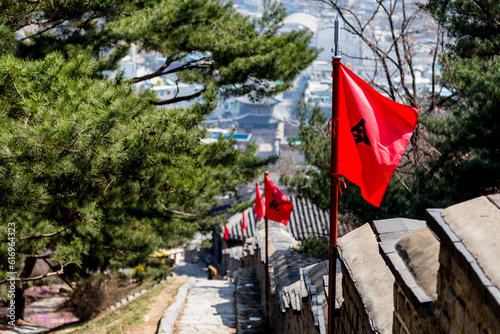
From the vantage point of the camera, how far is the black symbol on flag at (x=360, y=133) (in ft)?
12.4

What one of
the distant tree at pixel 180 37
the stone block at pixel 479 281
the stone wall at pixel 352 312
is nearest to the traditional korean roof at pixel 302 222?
the distant tree at pixel 180 37

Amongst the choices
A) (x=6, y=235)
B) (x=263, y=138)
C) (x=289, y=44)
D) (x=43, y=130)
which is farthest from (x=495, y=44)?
(x=263, y=138)

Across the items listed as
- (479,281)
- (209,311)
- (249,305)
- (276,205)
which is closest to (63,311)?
(209,311)

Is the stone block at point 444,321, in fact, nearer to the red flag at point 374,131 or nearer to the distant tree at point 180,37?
the red flag at point 374,131

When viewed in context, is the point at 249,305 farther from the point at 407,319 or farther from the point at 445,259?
the point at 445,259

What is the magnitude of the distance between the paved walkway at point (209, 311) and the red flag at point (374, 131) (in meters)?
6.24

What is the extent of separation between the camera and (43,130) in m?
5.31

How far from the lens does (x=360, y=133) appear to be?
381 cm

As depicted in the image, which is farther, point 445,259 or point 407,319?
point 407,319

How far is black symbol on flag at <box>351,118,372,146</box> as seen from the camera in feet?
12.4

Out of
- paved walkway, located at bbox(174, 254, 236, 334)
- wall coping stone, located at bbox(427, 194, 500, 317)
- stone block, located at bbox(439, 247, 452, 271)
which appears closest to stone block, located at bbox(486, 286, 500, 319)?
wall coping stone, located at bbox(427, 194, 500, 317)

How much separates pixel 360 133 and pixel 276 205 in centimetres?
497

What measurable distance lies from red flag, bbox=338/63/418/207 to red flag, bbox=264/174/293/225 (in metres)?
4.74

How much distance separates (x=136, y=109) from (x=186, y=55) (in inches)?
163
